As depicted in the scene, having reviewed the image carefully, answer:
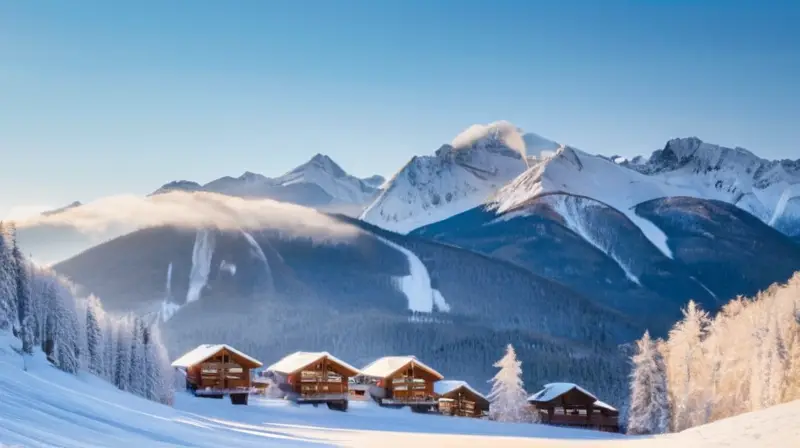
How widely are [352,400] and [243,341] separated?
373ft

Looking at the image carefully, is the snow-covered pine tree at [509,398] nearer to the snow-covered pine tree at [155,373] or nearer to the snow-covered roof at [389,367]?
the snow-covered roof at [389,367]

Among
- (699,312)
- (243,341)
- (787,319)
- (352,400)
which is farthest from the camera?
(243,341)

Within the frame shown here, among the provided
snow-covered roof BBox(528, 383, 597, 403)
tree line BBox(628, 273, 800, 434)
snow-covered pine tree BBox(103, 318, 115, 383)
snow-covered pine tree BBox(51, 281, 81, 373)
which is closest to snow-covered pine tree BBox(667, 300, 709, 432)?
tree line BBox(628, 273, 800, 434)

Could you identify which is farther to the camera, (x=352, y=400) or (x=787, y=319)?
(x=352, y=400)

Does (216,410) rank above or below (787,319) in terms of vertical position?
below

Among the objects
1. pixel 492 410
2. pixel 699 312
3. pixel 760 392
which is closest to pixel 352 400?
pixel 492 410

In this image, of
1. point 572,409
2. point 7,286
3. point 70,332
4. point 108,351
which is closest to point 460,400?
point 572,409

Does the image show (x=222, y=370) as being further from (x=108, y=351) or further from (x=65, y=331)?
(x=65, y=331)

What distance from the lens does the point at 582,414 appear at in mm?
85812

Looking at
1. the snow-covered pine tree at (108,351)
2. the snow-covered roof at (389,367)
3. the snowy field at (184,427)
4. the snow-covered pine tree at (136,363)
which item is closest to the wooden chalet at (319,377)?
the snow-covered roof at (389,367)

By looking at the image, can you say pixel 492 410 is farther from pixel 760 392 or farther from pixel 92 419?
pixel 92 419

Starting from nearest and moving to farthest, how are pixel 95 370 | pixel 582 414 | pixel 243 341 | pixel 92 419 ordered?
pixel 92 419 → pixel 95 370 → pixel 582 414 → pixel 243 341

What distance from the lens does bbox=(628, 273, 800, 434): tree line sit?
204 feet

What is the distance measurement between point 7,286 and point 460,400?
53.7 m
